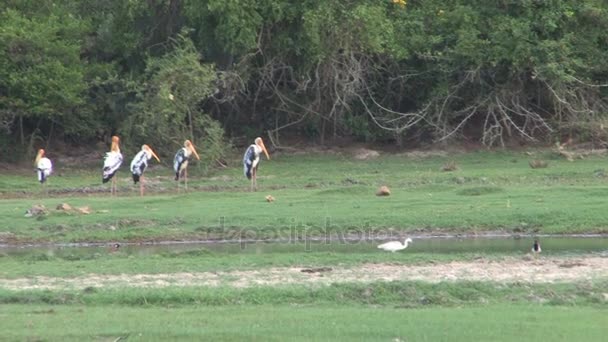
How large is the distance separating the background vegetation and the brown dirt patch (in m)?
12.9

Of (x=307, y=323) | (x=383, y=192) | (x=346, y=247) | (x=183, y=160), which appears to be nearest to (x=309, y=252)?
(x=346, y=247)

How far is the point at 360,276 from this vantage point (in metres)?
12.9

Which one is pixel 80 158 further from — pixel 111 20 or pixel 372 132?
pixel 372 132

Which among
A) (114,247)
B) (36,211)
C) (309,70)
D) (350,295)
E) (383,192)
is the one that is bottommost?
(114,247)

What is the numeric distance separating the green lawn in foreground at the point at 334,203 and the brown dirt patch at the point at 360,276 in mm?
3901

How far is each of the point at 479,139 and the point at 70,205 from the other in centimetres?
1145

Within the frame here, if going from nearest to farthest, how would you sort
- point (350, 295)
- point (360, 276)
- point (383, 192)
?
point (350, 295) → point (360, 276) → point (383, 192)

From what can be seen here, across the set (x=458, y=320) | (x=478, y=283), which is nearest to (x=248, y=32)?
(x=478, y=283)

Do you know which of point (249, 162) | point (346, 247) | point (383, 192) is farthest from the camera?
point (249, 162)

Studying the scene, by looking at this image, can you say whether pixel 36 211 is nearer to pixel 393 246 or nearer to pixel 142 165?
pixel 142 165

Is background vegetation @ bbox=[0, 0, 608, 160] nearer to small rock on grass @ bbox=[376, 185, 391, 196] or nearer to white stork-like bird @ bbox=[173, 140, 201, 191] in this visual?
white stork-like bird @ bbox=[173, 140, 201, 191]

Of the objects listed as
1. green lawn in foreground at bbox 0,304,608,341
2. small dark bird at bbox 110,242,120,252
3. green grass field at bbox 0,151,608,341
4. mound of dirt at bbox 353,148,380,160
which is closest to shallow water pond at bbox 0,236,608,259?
small dark bird at bbox 110,242,120,252

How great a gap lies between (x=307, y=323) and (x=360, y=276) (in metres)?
3.36

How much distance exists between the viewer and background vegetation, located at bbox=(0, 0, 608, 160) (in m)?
26.5
